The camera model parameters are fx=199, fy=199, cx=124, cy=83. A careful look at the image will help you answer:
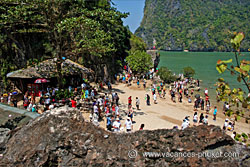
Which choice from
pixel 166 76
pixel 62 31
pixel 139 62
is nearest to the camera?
pixel 62 31

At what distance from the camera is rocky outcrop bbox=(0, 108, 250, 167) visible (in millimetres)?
2654

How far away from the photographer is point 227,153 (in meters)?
2.57

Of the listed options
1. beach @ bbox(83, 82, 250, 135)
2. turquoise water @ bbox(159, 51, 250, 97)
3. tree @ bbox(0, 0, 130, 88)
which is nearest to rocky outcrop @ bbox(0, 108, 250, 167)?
turquoise water @ bbox(159, 51, 250, 97)

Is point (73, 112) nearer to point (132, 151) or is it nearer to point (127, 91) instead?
point (132, 151)

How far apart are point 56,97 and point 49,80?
342 cm

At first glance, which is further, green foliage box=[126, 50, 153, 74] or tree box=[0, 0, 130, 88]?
green foliage box=[126, 50, 153, 74]

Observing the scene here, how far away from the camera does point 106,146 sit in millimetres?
3025

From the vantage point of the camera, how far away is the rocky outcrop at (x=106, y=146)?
265 centimetres

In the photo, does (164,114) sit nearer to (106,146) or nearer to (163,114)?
(163,114)

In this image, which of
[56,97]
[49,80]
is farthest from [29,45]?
[56,97]

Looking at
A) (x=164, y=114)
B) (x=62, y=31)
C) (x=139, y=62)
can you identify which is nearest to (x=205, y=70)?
(x=139, y=62)

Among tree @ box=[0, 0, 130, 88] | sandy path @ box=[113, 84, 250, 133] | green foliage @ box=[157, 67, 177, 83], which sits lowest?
sandy path @ box=[113, 84, 250, 133]

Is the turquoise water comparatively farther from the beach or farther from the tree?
the tree

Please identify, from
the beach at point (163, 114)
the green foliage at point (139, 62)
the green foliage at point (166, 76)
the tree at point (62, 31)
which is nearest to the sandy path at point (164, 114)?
the beach at point (163, 114)
